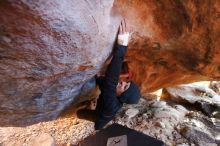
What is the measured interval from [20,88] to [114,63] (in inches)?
25.5

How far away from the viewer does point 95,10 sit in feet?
4.68

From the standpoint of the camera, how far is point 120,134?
2.19 m

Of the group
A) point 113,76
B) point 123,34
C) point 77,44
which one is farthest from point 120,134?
point 77,44

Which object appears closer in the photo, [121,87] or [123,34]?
[123,34]

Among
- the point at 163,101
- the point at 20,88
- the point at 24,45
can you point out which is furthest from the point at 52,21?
the point at 163,101

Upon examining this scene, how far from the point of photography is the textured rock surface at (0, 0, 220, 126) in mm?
1244

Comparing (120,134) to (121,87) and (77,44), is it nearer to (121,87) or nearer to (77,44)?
(121,87)

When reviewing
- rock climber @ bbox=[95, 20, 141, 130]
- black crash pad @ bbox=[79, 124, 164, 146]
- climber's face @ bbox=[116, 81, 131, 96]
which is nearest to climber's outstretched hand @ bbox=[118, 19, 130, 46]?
rock climber @ bbox=[95, 20, 141, 130]

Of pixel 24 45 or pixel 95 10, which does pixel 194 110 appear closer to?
pixel 95 10

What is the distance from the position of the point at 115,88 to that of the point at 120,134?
46 cm

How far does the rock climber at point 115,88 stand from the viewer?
1.81m

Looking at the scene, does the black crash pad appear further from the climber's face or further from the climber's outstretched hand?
the climber's outstretched hand

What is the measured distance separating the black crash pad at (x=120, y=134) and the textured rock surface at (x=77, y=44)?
16.5 inches

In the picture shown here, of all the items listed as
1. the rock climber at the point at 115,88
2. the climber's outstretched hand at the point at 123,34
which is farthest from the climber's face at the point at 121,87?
the climber's outstretched hand at the point at 123,34
